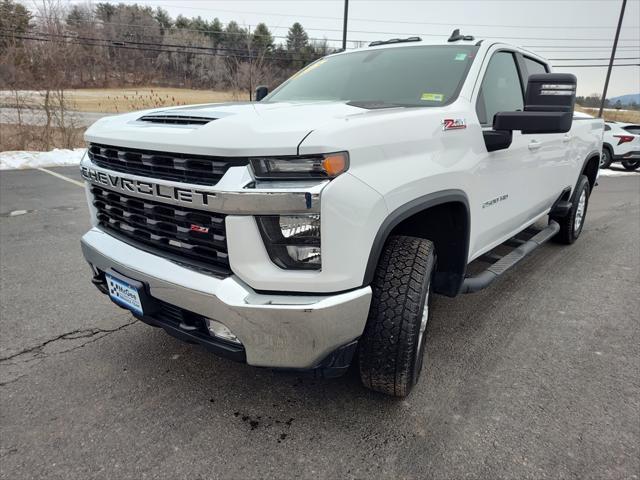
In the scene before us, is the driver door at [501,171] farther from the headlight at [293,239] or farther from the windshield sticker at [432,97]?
the headlight at [293,239]

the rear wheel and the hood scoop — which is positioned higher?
the hood scoop

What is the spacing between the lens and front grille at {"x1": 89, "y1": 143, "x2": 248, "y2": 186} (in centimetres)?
179

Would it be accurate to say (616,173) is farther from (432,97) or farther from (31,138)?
(31,138)

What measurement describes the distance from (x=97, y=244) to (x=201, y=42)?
59259mm

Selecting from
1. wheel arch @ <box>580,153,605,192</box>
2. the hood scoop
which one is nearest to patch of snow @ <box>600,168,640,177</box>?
wheel arch @ <box>580,153,605,192</box>

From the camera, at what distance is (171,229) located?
81.4 inches

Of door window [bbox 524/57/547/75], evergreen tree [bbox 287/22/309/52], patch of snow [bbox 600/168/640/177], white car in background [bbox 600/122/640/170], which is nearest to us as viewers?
door window [bbox 524/57/547/75]

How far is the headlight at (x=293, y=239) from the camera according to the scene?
1.74m

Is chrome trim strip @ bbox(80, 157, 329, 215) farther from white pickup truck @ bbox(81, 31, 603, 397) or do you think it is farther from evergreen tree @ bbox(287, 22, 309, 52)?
evergreen tree @ bbox(287, 22, 309, 52)

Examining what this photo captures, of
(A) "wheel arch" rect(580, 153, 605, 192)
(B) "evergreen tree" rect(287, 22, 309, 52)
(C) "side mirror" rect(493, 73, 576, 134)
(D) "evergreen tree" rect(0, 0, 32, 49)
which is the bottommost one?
(A) "wheel arch" rect(580, 153, 605, 192)

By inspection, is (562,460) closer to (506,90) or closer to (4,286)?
(506,90)

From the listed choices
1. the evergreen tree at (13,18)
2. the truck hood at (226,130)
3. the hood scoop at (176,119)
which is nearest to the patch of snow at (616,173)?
the truck hood at (226,130)

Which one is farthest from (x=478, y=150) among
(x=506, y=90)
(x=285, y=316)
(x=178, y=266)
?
(x=178, y=266)

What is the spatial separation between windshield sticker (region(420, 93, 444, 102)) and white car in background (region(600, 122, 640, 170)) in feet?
44.7
